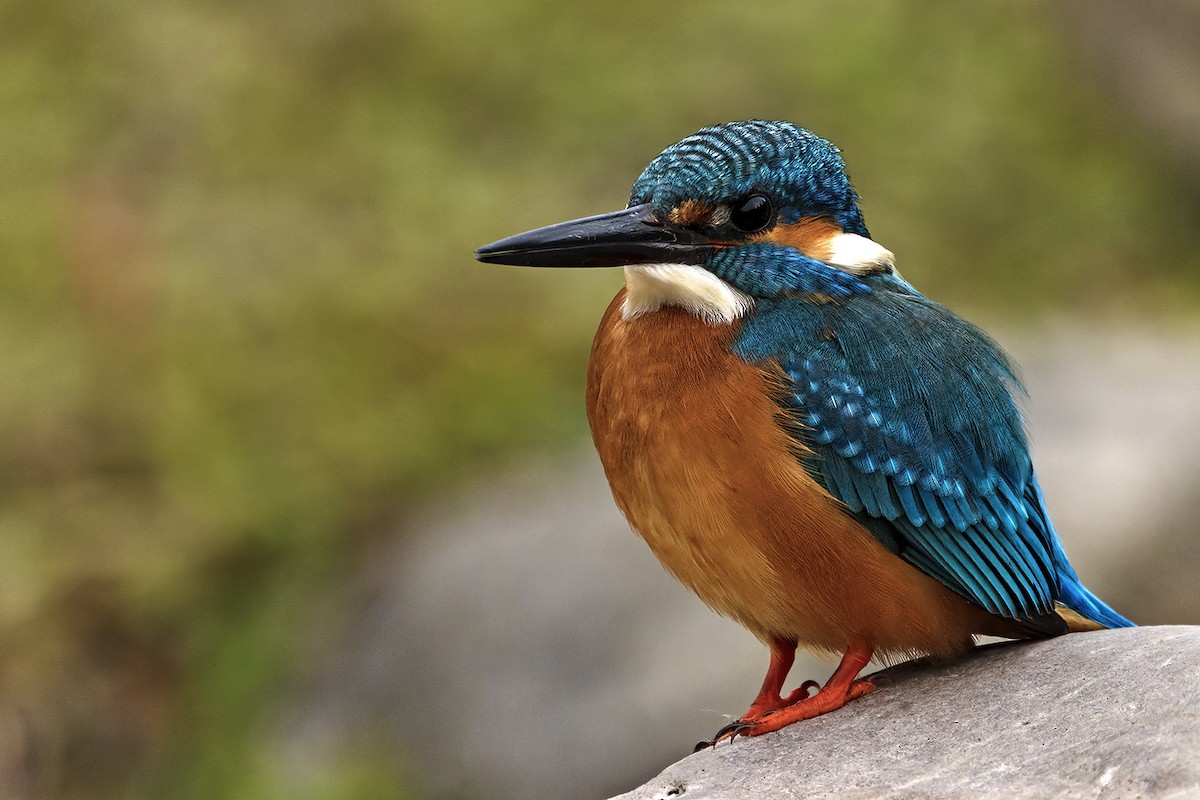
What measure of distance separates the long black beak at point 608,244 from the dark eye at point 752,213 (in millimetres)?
89

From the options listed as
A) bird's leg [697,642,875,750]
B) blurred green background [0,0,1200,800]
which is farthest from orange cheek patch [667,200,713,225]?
blurred green background [0,0,1200,800]

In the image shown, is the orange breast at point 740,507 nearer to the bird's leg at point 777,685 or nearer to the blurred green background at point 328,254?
the bird's leg at point 777,685

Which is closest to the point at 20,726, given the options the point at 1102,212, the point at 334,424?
the point at 334,424

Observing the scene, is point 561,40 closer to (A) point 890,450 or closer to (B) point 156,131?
(B) point 156,131

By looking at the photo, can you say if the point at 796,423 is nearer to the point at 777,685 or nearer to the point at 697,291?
the point at 697,291

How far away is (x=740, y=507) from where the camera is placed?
10.4 feet

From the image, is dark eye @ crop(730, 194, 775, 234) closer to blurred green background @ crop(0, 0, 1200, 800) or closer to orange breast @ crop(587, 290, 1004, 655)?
orange breast @ crop(587, 290, 1004, 655)

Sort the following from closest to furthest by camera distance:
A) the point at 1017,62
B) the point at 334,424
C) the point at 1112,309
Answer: the point at 334,424
the point at 1112,309
the point at 1017,62

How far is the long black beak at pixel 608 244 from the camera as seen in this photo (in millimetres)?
3254

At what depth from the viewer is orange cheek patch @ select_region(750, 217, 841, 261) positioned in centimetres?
337

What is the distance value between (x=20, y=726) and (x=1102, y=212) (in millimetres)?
6443

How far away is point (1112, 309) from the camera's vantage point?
25.6ft

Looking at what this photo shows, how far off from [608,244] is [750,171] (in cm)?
37

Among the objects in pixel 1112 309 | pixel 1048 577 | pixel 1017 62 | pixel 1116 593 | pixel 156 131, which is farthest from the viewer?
pixel 1017 62
